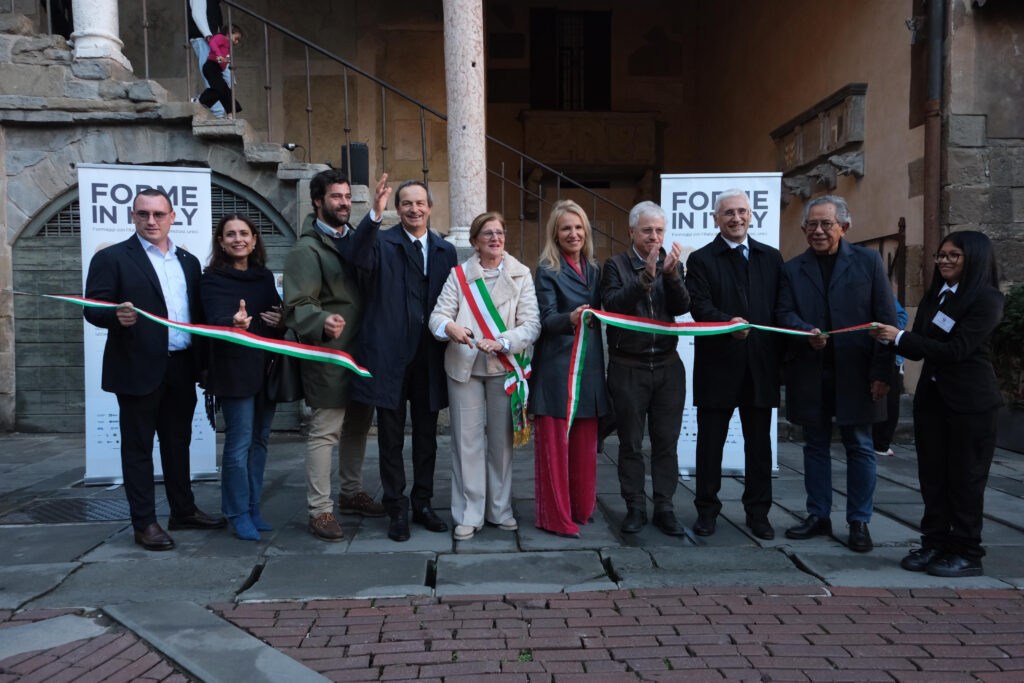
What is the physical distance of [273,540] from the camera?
4.52m

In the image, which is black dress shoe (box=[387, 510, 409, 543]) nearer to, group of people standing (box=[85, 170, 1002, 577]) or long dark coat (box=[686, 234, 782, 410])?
group of people standing (box=[85, 170, 1002, 577])

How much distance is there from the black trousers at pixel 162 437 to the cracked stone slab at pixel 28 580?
454mm

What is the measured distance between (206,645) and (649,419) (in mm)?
2611

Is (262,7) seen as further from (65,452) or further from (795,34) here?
(795,34)

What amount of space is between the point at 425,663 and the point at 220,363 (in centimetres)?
222

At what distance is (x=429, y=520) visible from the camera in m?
4.65

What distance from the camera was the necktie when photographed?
4.60 m

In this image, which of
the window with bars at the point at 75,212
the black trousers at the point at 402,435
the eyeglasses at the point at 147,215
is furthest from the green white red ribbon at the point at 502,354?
the window with bars at the point at 75,212

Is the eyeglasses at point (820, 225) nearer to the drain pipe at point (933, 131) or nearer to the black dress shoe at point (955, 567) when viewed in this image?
the black dress shoe at point (955, 567)

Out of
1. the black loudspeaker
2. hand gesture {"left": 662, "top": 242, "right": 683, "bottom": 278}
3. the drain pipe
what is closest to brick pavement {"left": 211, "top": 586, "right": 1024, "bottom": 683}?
hand gesture {"left": 662, "top": 242, "right": 683, "bottom": 278}

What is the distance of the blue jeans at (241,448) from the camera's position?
446 centimetres

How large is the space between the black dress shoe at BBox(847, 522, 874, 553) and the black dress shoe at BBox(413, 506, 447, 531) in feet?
7.51

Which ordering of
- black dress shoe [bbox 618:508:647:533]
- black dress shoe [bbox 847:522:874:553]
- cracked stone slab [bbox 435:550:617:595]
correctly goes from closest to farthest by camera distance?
1. cracked stone slab [bbox 435:550:617:595]
2. black dress shoe [bbox 847:522:874:553]
3. black dress shoe [bbox 618:508:647:533]

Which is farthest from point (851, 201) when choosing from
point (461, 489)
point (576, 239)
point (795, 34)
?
point (461, 489)
